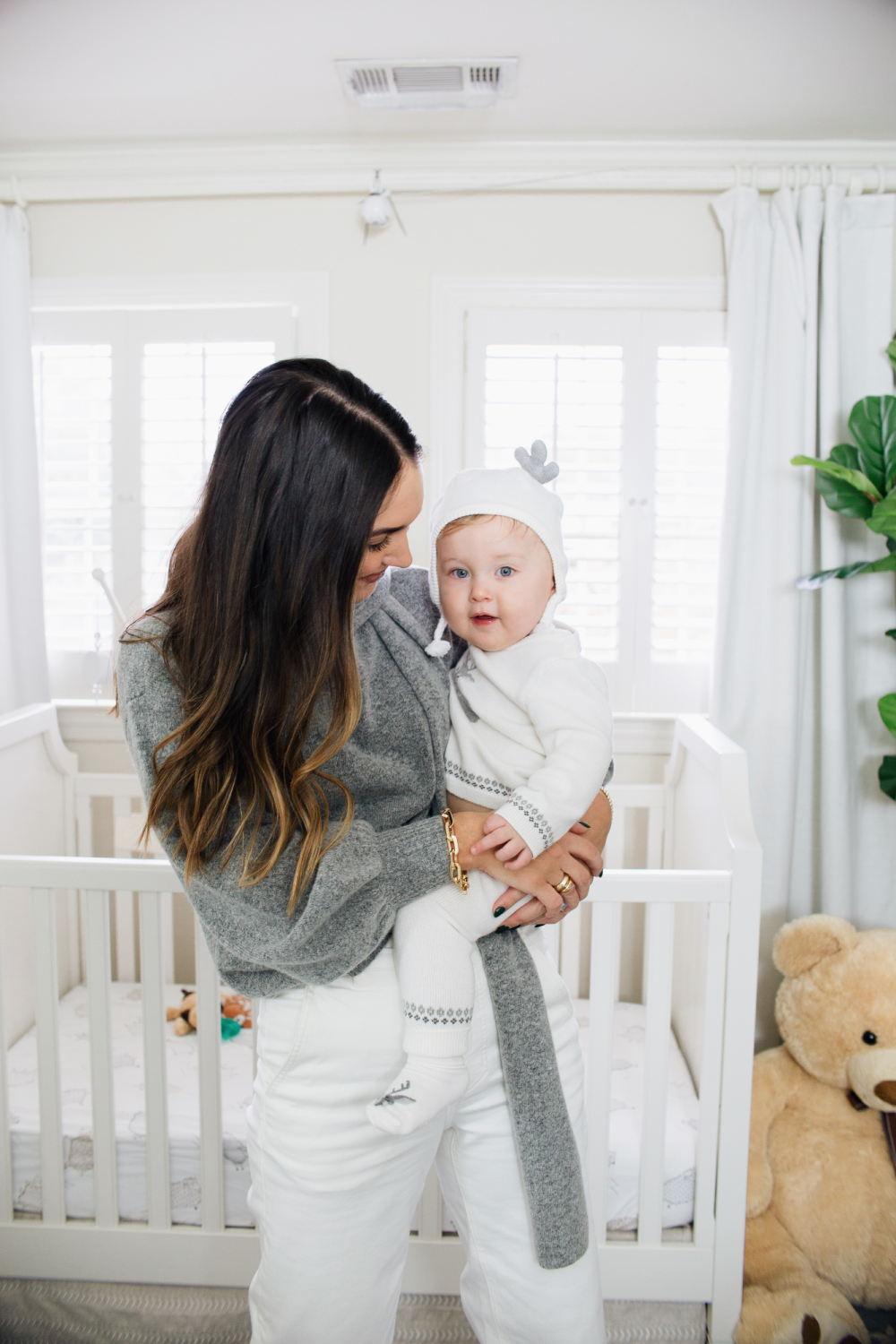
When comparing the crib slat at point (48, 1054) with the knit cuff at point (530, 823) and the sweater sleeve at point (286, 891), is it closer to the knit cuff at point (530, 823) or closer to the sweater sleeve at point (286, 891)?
the sweater sleeve at point (286, 891)

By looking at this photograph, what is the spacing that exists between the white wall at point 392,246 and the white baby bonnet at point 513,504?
1.17 meters

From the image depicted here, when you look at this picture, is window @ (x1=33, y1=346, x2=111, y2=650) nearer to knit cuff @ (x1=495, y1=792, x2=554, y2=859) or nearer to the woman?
the woman

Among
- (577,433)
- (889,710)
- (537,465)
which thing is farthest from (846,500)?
(537,465)

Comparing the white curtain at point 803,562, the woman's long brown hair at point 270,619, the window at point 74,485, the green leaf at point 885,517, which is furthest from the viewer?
the window at point 74,485

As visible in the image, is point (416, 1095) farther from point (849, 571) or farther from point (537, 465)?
point (849, 571)

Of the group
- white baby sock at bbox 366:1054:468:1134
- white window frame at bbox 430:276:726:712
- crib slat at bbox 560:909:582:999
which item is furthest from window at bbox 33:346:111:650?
white baby sock at bbox 366:1054:468:1134

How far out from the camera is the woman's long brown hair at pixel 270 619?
2.63ft

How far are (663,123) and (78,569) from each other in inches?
72.8

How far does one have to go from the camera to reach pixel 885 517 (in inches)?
72.4

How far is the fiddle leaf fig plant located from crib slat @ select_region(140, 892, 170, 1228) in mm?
1574

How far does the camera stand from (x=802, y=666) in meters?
2.16

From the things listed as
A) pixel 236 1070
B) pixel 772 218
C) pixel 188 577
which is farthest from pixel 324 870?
pixel 772 218

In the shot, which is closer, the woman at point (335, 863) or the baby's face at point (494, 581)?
the woman at point (335, 863)

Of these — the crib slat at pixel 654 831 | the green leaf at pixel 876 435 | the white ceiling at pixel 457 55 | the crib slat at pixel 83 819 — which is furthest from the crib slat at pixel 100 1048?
the green leaf at pixel 876 435
